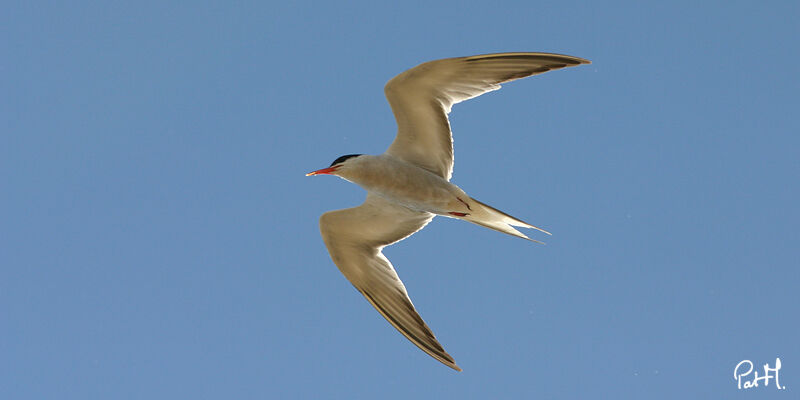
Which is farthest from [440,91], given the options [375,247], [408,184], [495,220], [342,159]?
[375,247]

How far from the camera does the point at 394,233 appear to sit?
8.98 metres

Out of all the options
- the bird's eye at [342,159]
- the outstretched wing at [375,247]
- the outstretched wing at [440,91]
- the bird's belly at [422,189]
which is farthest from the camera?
the outstretched wing at [375,247]

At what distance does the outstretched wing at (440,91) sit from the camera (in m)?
7.59

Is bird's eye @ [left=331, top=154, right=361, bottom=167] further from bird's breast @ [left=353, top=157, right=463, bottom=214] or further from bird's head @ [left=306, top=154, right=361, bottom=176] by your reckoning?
bird's breast @ [left=353, top=157, right=463, bottom=214]

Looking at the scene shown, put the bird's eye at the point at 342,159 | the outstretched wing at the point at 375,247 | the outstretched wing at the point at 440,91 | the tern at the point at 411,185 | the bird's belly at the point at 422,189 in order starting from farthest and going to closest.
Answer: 1. the outstretched wing at the point at 375,247
2. the bird's eye at the point at 342,159
3. the bird's belly at the point at 422,189
4. the tern at the point at 411,185
5. the outstretched wing at the point at 440,91

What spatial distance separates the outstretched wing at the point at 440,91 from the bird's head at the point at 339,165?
1.74 feet

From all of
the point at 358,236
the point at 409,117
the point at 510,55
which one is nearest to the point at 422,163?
the point at 409,117

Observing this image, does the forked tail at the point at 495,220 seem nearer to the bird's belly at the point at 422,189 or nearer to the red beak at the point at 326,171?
the bird's belly at the point at 422,189

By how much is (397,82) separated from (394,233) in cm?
188

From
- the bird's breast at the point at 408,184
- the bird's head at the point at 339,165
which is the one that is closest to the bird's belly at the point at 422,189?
the bird's breast at the point at 408,184

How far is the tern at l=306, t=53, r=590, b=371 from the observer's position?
25.9ft

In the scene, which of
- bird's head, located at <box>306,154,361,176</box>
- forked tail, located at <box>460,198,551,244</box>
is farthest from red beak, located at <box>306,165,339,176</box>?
forked tail, located at <box>460,198,551,244</box>

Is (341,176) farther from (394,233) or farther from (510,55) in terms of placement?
(510,55)

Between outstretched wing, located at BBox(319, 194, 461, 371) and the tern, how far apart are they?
0.01 m
